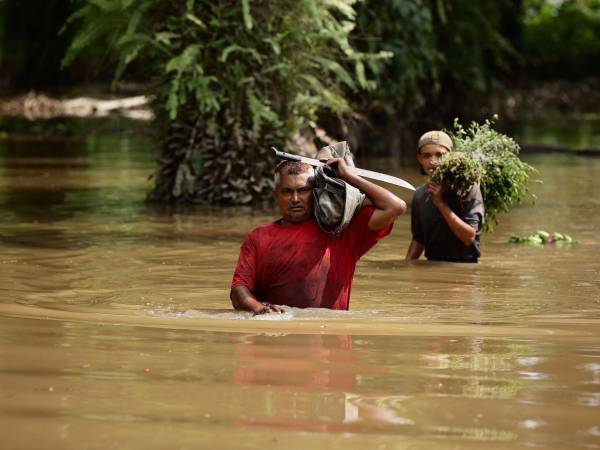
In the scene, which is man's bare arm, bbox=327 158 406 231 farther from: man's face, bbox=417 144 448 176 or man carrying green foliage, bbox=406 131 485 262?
man's face, bbox=417 144 448 176

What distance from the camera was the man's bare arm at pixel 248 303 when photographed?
7.44m

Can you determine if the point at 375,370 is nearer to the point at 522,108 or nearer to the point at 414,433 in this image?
the point at 414,433

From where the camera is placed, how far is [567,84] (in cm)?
4894

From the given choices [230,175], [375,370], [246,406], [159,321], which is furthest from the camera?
[230,175]

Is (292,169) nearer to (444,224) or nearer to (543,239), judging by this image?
(444,224)

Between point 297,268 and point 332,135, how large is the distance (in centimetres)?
1339

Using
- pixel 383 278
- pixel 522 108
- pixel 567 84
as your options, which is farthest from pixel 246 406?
pixel 567 84

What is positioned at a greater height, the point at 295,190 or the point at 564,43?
the point at 564,43

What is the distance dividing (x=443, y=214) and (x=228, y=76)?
5920mm

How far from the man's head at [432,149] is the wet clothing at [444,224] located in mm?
192

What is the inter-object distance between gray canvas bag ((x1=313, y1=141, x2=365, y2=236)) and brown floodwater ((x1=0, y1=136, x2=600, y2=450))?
504 mm

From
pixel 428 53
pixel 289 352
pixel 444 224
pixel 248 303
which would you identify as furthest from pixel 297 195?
pixel 428 53

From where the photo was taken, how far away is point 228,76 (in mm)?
15570

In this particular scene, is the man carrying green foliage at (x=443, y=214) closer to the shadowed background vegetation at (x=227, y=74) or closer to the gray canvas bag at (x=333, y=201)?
the gray canvas bag at (x=333, y=201)
